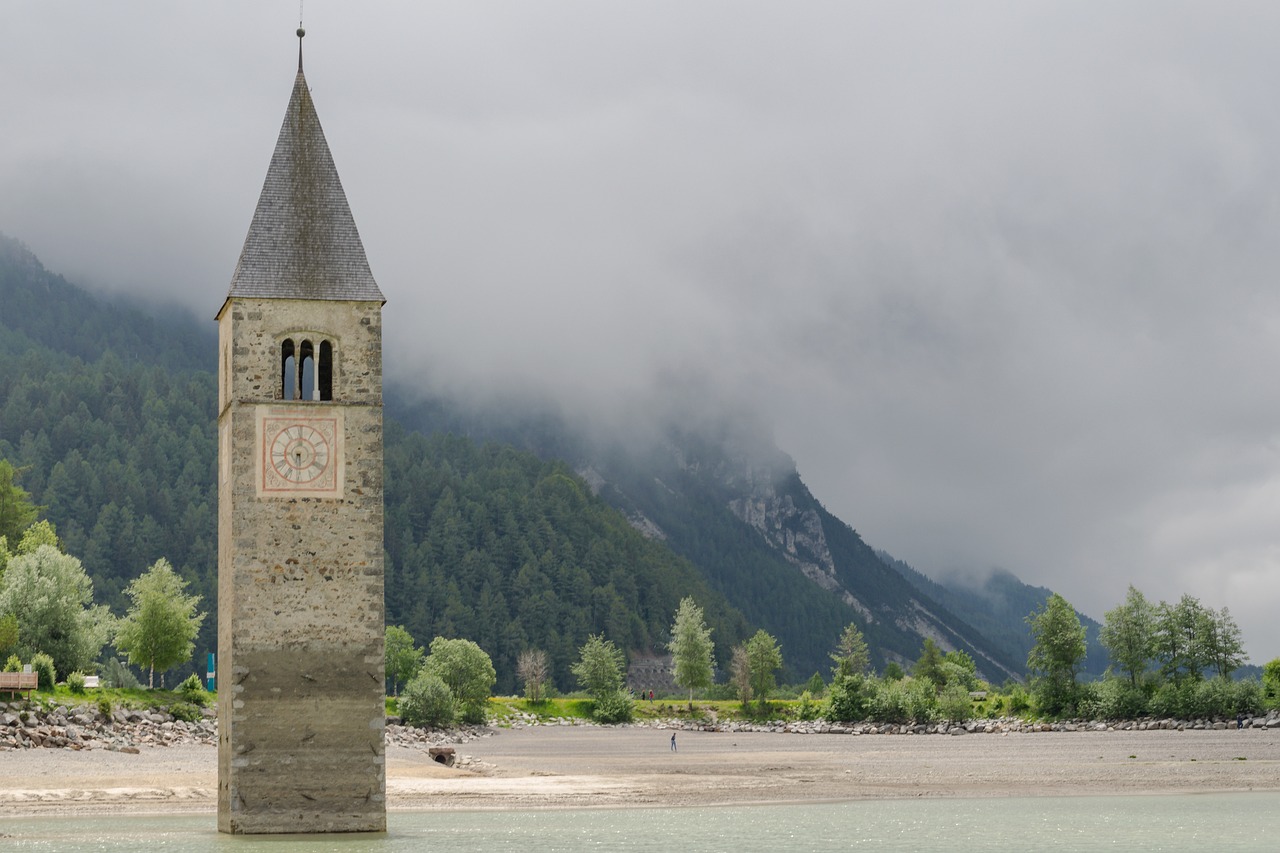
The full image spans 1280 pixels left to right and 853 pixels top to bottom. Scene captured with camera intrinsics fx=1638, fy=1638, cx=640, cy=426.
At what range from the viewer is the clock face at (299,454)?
41.6 meters

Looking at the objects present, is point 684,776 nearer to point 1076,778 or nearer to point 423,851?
point 1076,778

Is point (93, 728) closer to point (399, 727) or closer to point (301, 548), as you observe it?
point (399, 727)

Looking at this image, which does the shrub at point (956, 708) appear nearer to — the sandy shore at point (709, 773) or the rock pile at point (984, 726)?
the rock pile at point (984, 726)

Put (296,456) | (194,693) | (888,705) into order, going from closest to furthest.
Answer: (296,456)
(194,693)
(888,705)

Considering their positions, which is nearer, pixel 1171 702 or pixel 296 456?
pixel 296 456

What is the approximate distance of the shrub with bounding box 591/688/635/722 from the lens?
5354 inches

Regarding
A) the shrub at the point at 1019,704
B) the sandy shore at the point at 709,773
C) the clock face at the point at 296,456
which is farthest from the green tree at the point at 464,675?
the clock face at the point at 296,456

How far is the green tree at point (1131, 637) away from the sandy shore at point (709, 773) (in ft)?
61.0

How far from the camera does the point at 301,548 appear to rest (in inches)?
1625

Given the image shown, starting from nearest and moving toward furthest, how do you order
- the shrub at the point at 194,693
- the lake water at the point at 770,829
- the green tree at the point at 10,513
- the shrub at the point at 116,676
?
the lake water at the point at 770,829 < the shrub at the point at 194,693 < the shrub at the point at 116,676 < the green tree at the point at 10,513

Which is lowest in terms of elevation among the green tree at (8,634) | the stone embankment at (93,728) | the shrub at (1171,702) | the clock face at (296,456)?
the shrub at (1171,702)

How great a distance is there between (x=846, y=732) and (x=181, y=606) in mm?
46751

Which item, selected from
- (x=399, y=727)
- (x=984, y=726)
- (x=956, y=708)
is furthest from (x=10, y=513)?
(x=984, y=726)

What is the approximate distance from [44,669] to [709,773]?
31.9 metres
